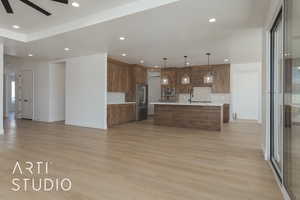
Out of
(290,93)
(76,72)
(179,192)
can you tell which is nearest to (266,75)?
(290,93)

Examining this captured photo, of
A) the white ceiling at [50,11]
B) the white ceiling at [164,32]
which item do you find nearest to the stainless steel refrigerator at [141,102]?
the white ceiling at [164,32]

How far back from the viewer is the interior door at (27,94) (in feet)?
26.9

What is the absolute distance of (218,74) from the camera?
8297 millimetres

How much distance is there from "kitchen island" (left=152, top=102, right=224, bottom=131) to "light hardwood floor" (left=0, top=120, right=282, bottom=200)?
4.37 ft

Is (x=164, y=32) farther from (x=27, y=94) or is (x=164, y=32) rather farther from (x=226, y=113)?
(x=27, y=94)

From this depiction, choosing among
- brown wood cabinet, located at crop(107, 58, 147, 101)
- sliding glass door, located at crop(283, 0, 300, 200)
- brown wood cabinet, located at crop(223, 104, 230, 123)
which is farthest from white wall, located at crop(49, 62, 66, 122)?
sliding glass door, located at crop(283, 0, 300, 200)

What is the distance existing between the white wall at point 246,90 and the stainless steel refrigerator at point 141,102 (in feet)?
13.6

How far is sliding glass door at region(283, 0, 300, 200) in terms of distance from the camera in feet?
5.83

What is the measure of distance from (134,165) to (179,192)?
3.43 ft

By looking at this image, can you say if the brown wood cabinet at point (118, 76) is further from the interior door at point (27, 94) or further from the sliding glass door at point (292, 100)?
the sliding glass door at point (292, 100)

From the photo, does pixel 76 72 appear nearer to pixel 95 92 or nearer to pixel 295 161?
pixel 95 92

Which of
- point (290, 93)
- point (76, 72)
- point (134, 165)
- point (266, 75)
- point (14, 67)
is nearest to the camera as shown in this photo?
point (290, 93)

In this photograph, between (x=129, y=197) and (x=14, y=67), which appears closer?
(x=129, y=197)

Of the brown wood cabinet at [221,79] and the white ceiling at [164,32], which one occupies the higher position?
the white ceiling at [164,32]
